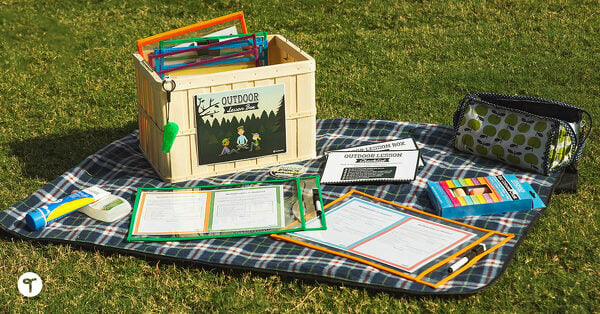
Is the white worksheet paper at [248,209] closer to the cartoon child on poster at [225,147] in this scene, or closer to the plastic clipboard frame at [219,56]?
the cartoon child on poster at [225,147]

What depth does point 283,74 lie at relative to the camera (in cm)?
379

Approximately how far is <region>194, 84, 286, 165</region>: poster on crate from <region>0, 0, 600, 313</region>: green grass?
83cm

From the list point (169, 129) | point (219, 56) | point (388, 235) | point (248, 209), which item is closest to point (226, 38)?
point (219, 56)

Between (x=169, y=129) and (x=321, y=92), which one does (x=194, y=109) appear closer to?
(x=169, y=129)

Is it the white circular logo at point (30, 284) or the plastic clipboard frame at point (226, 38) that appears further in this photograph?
the plastic clipboard frame at point (226, 38)

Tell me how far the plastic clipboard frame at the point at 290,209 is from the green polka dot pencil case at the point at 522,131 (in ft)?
3.08

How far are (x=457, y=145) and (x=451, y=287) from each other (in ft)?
4.54

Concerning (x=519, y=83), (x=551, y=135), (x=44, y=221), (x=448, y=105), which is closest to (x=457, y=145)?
(x=551, y=135)

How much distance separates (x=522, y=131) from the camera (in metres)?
3.83

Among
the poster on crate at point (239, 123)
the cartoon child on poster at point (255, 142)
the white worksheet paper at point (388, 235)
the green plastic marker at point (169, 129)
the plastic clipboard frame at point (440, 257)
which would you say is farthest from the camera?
the cartoon child on poster at point (255, 142)

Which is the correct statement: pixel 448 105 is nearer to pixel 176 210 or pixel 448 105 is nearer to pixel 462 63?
pixel 462 63

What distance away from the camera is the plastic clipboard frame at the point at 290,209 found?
3.30 m

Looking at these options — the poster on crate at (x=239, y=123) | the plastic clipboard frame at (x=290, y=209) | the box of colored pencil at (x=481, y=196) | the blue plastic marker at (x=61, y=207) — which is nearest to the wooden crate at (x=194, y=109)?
the poster on crate at (x=239, y=123)

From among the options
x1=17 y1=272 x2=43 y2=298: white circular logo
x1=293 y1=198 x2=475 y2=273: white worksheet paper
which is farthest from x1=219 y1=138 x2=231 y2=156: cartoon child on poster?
x1=17 y1=272 x2=43 y2=298: white circular logo
